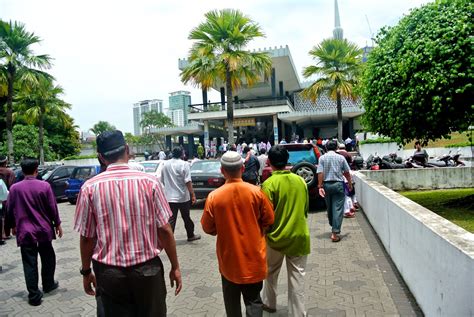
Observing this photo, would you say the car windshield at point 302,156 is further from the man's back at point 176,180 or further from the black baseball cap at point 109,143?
the black baseball cap at point 109,143

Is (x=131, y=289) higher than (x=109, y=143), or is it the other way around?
(x=109, y=143)

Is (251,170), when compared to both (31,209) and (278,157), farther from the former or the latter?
(278,157)

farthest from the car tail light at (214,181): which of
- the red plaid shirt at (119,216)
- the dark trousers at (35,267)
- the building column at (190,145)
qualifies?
the building column at (190,145)

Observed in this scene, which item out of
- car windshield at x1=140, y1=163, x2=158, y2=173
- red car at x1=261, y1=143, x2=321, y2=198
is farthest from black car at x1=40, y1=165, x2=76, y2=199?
red car at x1=261, y1=143, x2=321, y2=198

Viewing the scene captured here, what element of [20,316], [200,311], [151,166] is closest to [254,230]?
[200,311]

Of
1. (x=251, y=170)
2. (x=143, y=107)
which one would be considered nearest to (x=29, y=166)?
(x=251, y=170)

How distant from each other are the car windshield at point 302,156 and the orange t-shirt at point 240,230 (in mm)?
7514

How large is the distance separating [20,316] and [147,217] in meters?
2.93

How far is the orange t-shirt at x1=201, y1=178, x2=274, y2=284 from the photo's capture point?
3168 mm

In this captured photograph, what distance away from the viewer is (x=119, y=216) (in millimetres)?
2559

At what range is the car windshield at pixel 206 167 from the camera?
465 inches

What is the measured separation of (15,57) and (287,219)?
819 inches

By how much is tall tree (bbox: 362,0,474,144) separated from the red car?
2.07 meters

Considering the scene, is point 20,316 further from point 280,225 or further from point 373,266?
point 373,266
